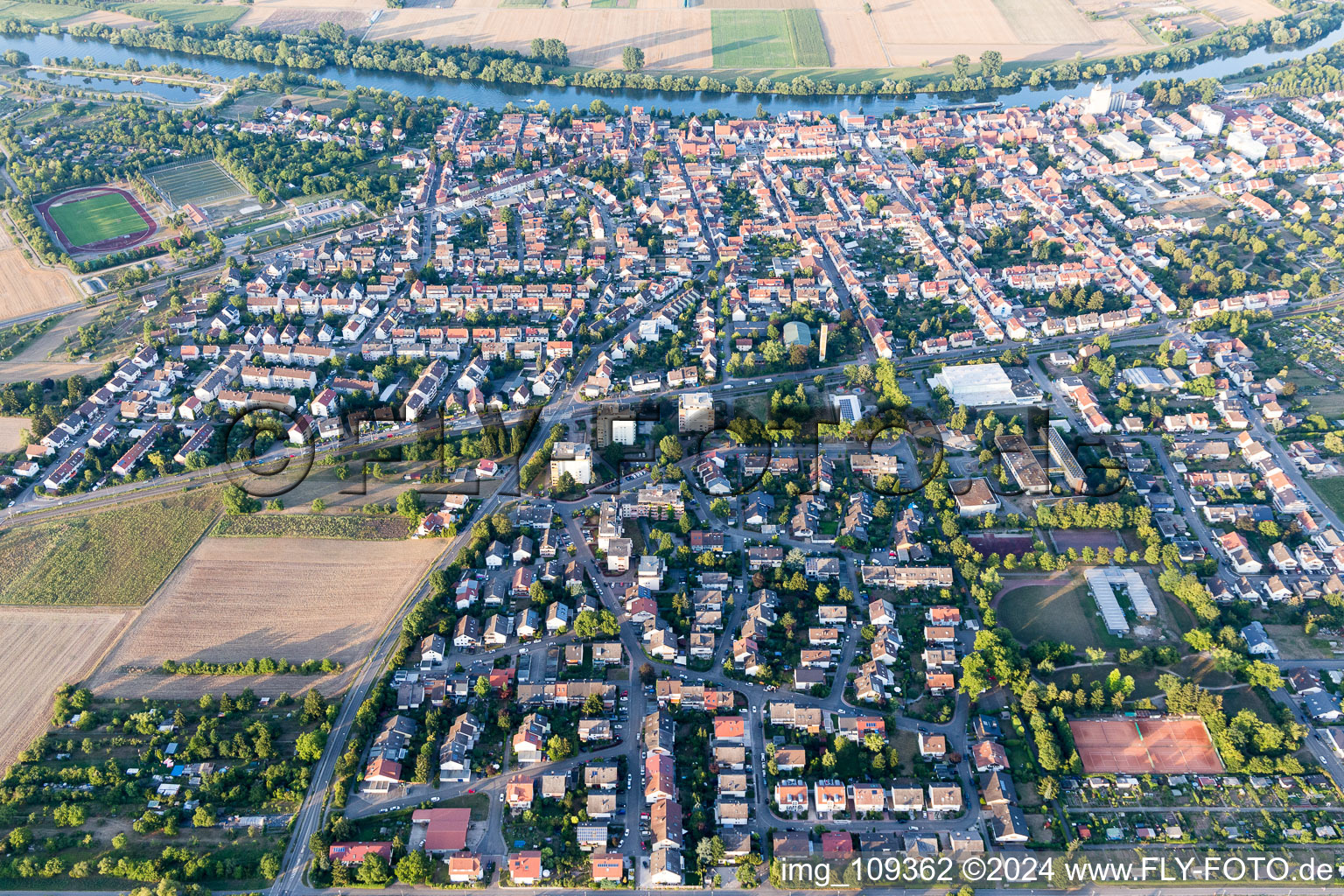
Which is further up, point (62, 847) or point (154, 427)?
point (154, 427)

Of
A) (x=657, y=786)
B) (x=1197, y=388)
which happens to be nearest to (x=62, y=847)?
(x=657, y=786)

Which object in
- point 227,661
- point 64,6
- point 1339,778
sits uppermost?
point 64,6

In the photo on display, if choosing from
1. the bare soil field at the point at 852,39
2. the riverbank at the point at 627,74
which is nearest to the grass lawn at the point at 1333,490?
the riverbank at the point at 627,74

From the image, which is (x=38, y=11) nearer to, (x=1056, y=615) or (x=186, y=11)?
(x=186, y=11)

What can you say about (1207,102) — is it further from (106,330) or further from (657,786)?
(106,330)

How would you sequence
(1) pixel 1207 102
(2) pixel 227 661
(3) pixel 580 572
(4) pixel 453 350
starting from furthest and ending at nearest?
(1) pixel 1207 102 < (4) pixel 453 350 < (3) pixel 580 572 < (2) pixel 227 661

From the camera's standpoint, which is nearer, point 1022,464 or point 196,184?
point 1022,464

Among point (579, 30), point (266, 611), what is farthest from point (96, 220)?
point (579, 30)

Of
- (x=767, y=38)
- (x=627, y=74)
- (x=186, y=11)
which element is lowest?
(x=627, y=74)
